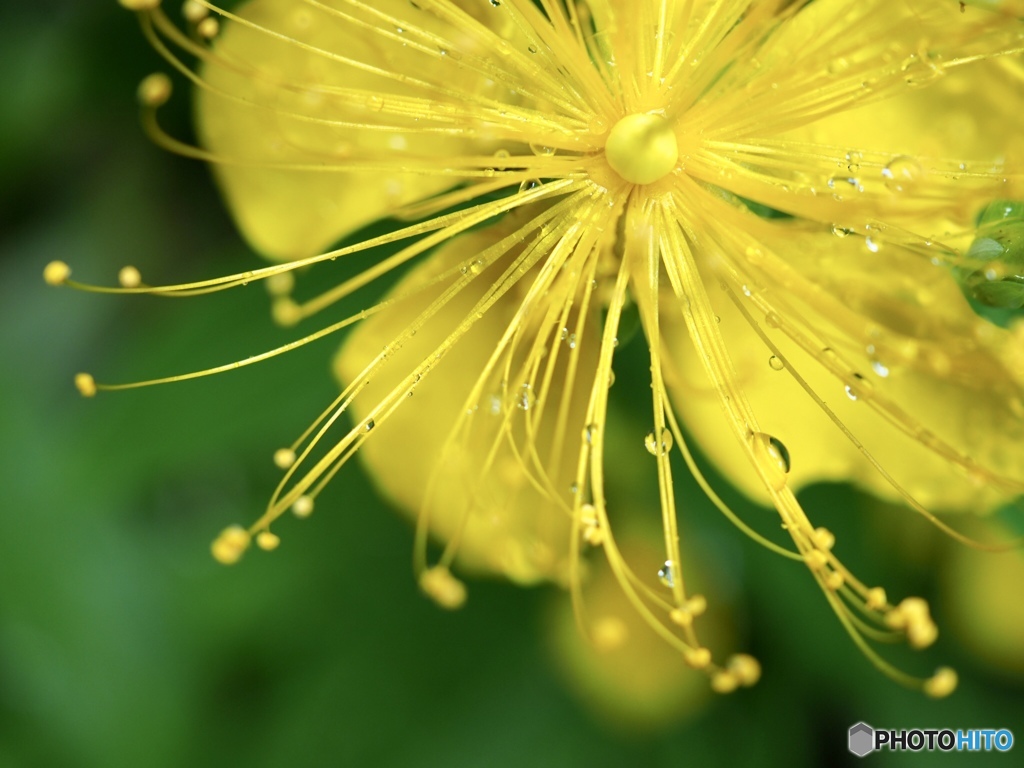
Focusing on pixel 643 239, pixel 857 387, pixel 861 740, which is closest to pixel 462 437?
pixel 643 239

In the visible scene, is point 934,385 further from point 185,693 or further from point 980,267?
point 185,693

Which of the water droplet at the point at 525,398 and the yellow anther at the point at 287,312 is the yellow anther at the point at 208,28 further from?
the water droplet at the point at 525,398

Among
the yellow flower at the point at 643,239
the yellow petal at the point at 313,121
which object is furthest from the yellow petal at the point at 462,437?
the yellow petal at the point at 313,121

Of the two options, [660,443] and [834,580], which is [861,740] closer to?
[834,580]

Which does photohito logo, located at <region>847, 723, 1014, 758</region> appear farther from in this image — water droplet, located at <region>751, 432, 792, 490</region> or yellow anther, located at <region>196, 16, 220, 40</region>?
yellow anther, located at <region>196, 16, 220, 40</region>

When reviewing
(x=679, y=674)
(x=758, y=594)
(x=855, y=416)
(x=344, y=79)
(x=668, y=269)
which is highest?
(x=344, y=79)

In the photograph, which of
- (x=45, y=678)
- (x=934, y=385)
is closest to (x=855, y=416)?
(x=934, y=385)
